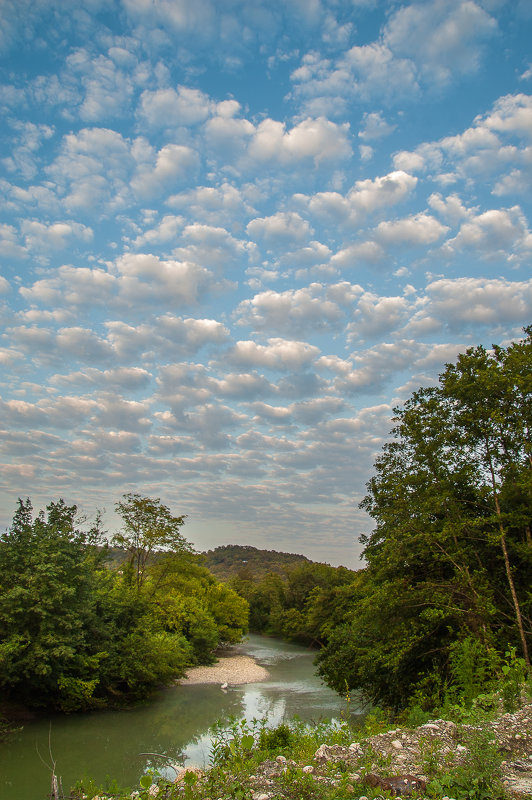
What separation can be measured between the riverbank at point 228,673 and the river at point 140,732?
143 centimetres

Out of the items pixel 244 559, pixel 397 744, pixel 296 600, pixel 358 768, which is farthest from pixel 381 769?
pixel 244 559

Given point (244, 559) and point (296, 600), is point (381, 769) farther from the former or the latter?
point (244, 559)

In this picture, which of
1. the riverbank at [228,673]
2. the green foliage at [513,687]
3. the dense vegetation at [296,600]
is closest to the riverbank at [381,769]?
the green foliage at [513,687]

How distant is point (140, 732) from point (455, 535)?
47.1 feet

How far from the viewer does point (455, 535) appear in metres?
12.2

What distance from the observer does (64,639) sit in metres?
16.6

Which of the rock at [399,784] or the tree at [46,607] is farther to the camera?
the tree at [46,607]

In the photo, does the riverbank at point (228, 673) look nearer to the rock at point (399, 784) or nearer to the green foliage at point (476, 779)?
the rock at point (399, 784)

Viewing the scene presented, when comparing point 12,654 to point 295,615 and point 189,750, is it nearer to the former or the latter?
point 189,750

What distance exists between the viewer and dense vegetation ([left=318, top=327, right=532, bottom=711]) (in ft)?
38.7

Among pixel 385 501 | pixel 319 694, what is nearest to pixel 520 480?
pixel 385 501

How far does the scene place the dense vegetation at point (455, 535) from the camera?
38.7ft

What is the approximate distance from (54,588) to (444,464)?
14.2 meters

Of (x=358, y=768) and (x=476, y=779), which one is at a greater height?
(x=476, y=779)
